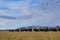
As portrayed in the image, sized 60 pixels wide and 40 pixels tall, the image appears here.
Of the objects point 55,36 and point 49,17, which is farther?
point 49,17

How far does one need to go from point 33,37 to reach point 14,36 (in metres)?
0.16

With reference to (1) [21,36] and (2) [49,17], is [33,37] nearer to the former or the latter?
(1) [21,36]

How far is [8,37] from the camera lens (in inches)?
44.9

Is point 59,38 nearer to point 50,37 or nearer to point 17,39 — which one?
point 50,37

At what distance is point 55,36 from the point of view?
3.80ft

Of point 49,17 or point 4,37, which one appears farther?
point 49,17

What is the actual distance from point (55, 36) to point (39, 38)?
5.4 inches

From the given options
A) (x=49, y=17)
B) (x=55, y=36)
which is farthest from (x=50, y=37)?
(x=49, y=17)

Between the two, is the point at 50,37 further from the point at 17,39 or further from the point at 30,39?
the point at 17,39

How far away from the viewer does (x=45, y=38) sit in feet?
3.66

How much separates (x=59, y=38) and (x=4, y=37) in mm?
456

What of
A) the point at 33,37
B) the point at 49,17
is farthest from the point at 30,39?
the point at 49,17

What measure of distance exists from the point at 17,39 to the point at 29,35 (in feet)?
0.41

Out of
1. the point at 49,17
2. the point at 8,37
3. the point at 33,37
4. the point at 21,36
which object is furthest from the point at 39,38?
the point at 49,17
